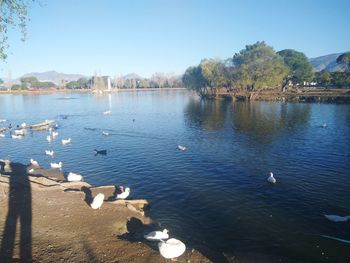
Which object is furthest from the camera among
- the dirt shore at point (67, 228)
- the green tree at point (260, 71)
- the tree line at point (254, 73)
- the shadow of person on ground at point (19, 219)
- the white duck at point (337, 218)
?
the tree line at point (254, 73)

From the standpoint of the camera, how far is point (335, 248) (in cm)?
1530

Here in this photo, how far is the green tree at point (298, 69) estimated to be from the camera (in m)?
132

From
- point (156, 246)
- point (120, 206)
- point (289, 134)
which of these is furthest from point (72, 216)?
point (289, 134)

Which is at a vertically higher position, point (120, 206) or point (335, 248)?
point (120, 206)

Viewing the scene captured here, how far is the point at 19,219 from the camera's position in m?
15.0

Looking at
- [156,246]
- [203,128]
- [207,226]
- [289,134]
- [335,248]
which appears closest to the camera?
[156,246]

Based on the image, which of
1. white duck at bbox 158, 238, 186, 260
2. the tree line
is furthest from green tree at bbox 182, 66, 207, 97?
white duck at bbox 158, 238, 186, 260

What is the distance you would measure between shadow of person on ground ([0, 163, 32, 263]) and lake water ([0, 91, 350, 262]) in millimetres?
6931

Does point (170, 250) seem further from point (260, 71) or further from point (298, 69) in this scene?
point (298, 69)

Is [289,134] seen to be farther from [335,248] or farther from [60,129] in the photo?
[60,129]

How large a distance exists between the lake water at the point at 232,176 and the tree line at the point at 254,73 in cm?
5100

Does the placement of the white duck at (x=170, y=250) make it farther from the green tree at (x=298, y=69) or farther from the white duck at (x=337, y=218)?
the green tree at (x=298, y=69)

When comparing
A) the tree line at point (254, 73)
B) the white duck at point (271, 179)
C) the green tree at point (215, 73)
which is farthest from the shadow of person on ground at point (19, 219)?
the green tree at point (215, 73)

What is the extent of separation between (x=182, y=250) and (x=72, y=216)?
269 inches
